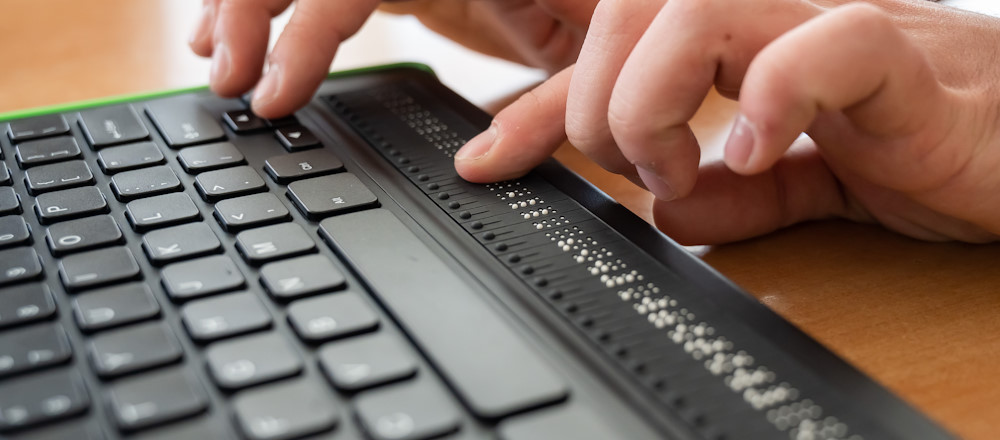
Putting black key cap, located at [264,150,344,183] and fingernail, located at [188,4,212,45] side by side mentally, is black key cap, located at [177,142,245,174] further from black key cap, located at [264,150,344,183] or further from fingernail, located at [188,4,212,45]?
fingernail, located at [188,4,212,45]

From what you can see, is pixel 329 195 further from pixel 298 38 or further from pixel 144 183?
pixel 298 38

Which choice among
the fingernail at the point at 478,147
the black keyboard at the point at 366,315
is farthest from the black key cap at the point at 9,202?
the fingernail at the point at 478,147

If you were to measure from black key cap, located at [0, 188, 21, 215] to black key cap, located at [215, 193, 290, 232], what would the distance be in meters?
0.09

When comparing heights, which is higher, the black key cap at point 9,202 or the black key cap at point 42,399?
the black key cap at point 9,202

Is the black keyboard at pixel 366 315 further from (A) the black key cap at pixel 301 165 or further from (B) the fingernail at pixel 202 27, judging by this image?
(B) the fingernail at pixel 202 27

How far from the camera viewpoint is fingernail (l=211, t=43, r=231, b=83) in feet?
1.87

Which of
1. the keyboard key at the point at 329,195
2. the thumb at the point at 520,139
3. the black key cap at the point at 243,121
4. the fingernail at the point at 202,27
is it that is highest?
the fingernail at the point at 202,27

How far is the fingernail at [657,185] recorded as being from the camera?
0.42m

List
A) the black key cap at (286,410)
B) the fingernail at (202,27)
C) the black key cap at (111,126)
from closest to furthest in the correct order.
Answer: the black key cap at (286,410) → the black key cap at (111,126) → the fingernail at (202,27)

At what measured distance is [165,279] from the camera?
0.34 m

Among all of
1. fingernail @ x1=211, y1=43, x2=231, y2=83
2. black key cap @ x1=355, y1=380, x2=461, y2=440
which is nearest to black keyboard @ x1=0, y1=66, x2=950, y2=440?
black key cap @ x1=355, y1=380, x2=461, y2=440

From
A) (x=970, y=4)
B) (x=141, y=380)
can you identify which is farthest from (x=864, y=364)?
(x=970, y=4)

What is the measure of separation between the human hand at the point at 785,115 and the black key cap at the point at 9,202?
21 centimetres

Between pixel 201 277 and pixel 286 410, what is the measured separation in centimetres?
10
